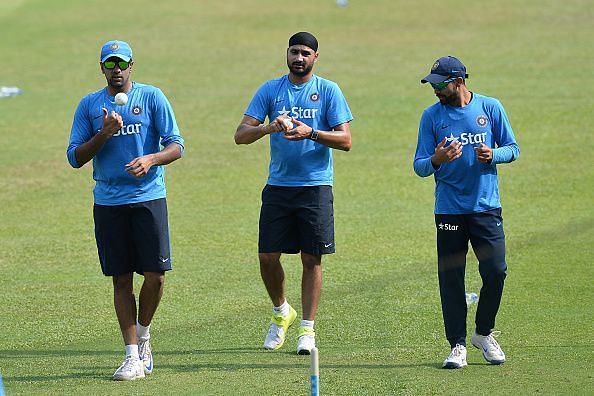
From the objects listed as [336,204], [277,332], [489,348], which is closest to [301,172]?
[277,332]

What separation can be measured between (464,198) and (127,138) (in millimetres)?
2663

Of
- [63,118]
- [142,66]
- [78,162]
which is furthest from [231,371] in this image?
[142,66]

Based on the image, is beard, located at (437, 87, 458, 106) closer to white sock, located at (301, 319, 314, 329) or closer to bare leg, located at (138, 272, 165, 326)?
white sock, located at (301, 319, 314, 329)

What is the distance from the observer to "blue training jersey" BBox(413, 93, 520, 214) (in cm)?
974

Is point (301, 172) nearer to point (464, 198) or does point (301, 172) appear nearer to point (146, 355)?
point (464, 198)

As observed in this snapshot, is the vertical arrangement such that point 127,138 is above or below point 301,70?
below

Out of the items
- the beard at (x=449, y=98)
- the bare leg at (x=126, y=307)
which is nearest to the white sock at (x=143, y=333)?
the bare leg at (x=126, y=307)

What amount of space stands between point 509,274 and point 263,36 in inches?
684

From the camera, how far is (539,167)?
63.7 feet

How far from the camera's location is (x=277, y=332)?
35.6 feet

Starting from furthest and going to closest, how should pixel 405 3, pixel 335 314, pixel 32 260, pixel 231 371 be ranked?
pixel 405 3 < pixel 32 260 < pixel 335 314 < pixel 231 371

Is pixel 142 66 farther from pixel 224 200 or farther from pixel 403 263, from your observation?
pixel 403 263

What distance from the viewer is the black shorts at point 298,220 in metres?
10.7

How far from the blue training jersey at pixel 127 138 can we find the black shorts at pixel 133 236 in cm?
8
